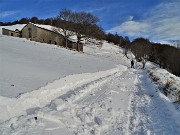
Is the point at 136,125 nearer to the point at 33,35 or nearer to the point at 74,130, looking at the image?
the point at 74,130

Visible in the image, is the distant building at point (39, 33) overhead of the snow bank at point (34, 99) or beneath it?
overhead

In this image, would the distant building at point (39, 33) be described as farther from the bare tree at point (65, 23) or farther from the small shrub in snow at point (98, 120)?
the small shrub in snow at point (98, 120)

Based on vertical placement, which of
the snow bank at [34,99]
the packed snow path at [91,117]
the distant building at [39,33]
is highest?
the distant building at [39,33]

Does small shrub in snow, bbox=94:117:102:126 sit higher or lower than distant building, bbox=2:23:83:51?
lower

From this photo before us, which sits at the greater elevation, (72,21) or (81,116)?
(72,21)

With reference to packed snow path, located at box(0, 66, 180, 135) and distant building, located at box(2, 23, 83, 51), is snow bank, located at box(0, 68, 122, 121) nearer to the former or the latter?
packed snow path, located at box(0, 66, 180, 135)

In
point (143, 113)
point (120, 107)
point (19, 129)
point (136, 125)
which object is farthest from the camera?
point (120, 107)

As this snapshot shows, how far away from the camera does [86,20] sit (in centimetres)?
5731

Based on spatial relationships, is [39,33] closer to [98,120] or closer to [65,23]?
[65,23]

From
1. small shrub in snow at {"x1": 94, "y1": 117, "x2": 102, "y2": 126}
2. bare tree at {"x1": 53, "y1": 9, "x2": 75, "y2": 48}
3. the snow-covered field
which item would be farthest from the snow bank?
bare tree at {"x1": 53, "y1": 9, "x2": 75, "y2": 48}

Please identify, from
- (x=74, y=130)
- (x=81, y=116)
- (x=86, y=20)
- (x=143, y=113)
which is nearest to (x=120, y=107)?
(x=143, y=113)

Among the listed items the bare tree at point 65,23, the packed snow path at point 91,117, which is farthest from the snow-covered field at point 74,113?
the bare tree at point 65,23

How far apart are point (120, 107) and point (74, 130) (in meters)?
3.31

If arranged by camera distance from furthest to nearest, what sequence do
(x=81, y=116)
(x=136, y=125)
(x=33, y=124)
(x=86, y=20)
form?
1. (x=86, y=20)
2. (x=81, y=116)
3. (x=136, y=125)
4. (x=33, y=124)
